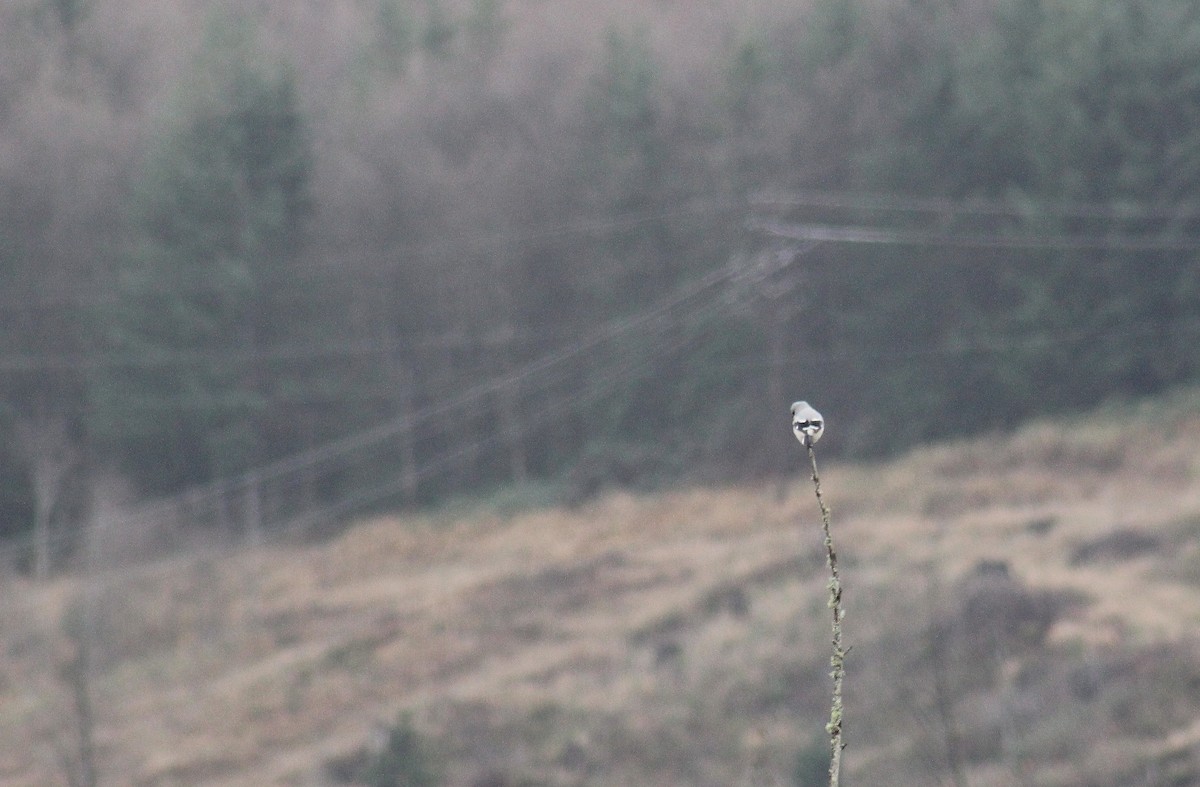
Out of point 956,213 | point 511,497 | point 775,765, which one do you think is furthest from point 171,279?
point 775,765

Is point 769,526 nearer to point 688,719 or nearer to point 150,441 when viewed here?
point 688,719

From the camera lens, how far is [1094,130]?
31969 mm

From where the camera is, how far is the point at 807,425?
5.55 feet

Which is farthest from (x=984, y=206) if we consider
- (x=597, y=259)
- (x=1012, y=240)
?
(x=597, y=259)

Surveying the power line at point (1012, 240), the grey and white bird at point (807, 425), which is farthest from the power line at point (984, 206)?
the grey and white bird at point (807, 425)

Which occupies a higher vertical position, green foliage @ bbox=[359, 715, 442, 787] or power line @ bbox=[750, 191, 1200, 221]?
power line @ bbox=[750, 191, 1200, 221]

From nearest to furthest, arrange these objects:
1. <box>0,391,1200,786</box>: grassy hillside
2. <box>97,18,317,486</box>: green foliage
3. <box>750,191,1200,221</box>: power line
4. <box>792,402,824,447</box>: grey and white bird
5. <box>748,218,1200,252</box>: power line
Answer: <box>792,402,824,447</box>: grey and white bird < <box>0,391,1200,786</box>: grassy hillside < <box>748,218,1200,252</box>: power line < <box>750,191,1200,221</box>: power line < <box>97,18,317,486</box>: green foliage

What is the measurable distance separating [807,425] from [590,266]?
118ft

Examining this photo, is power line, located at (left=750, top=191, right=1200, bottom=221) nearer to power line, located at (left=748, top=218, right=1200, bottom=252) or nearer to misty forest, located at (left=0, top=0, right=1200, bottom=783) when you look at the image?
misty forest, located at (left=0, top=0, right=1200, bottom=783)

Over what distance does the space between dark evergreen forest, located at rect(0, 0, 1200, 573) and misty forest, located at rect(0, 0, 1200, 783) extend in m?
0.09

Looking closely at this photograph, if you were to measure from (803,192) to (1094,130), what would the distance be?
6695mm

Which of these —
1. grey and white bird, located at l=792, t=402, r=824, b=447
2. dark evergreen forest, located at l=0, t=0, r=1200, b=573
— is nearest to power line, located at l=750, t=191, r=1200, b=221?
dark evergreen forest, located at l=0, t=0, r=1200, b=573

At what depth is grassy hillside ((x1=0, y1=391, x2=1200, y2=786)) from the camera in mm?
16031

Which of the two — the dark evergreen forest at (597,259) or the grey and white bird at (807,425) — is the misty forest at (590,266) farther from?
the grey and white bird at (807,425)
